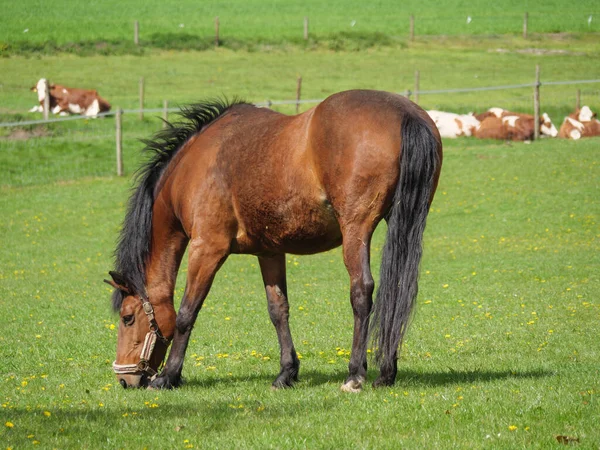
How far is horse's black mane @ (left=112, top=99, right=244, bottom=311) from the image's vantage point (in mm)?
7707

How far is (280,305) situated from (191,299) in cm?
87

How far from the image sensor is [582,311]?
422 inches

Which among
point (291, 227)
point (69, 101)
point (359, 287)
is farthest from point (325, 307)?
point (69, 101)

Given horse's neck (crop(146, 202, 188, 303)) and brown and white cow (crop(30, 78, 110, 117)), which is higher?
horse's neck (crop(146, 202, 188, 303))

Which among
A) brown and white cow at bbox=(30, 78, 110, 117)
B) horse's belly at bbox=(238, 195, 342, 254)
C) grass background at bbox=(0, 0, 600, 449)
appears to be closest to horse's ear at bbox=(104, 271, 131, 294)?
→ grass background at bbox=(0, 0, 600, 449)

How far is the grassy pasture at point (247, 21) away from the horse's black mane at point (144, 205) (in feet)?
107

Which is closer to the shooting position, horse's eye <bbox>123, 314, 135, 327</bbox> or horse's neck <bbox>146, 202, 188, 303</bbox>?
horse's eye <bbox>123, 314, 135, 327</bbox>

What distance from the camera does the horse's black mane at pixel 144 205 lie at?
7.71m

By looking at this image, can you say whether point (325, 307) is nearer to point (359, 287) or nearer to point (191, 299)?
point (191, 299)

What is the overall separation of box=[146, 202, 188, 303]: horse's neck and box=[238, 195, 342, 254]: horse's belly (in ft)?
2.54

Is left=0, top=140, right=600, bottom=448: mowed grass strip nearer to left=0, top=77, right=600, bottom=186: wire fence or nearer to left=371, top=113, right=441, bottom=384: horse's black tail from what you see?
left=371, top=113, right=441, bottom=384: horse's black tail

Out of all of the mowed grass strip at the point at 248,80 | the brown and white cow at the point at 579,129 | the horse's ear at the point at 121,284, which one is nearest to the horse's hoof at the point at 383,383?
the horse's ear at the point at 121,284

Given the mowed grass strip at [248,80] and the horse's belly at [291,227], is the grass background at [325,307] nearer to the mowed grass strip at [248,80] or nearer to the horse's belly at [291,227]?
the mowed grass strip at [248,80]

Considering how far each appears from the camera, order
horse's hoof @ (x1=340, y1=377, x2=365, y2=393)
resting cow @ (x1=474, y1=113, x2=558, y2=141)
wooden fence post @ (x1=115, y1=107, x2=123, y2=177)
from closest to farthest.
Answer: horse's hoof @ (x1=340, y1=377, x2=365, y2=393), wooden fence post @ (x1=115, y1=107, x2=123, y2=177), resting cow @ (x1=474, y1=113, x2=558, y2=141)
